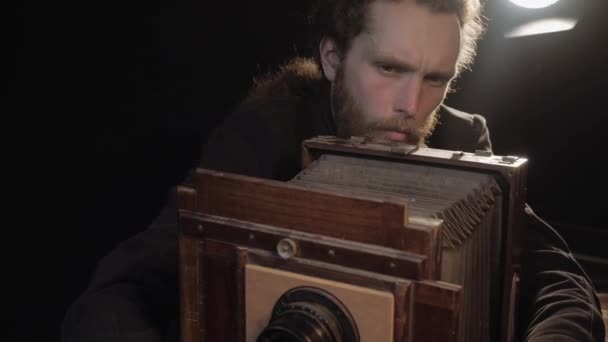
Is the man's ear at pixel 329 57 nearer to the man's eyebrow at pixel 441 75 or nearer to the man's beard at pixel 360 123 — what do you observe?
the man's beard at pixel 360 123

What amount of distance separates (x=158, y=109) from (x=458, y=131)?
0.86 meters

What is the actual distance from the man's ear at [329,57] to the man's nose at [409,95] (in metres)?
0.23

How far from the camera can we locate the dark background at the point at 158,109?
5.58 ft

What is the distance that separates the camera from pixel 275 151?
1521 millimetres

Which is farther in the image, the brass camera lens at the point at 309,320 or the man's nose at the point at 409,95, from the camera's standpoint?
the man's nose at the point at 409,95

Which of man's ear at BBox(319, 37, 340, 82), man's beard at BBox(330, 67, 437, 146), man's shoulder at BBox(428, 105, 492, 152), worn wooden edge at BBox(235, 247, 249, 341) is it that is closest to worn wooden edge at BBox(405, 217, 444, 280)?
worn wooden edge at BBox(235, 247, 249, 341)

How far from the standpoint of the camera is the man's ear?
169cm

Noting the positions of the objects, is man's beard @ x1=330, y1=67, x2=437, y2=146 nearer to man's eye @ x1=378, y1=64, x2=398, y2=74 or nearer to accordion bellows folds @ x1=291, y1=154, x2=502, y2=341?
man's eye @ x1=378, y1=64, x2=398, y2=74

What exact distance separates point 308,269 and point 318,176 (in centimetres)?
23

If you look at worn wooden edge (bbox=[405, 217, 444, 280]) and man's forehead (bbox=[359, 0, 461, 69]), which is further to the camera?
man's forehead (bbox=[359, 0, 461, 69])

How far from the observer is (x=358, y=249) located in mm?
A: 880

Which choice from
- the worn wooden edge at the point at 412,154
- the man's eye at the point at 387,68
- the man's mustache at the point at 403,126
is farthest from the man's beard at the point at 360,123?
the worn wooden edge at the point at 412,154

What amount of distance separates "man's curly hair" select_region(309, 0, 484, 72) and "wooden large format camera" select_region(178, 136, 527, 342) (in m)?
0.49

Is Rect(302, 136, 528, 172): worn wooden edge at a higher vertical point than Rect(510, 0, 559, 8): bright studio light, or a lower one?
lower
